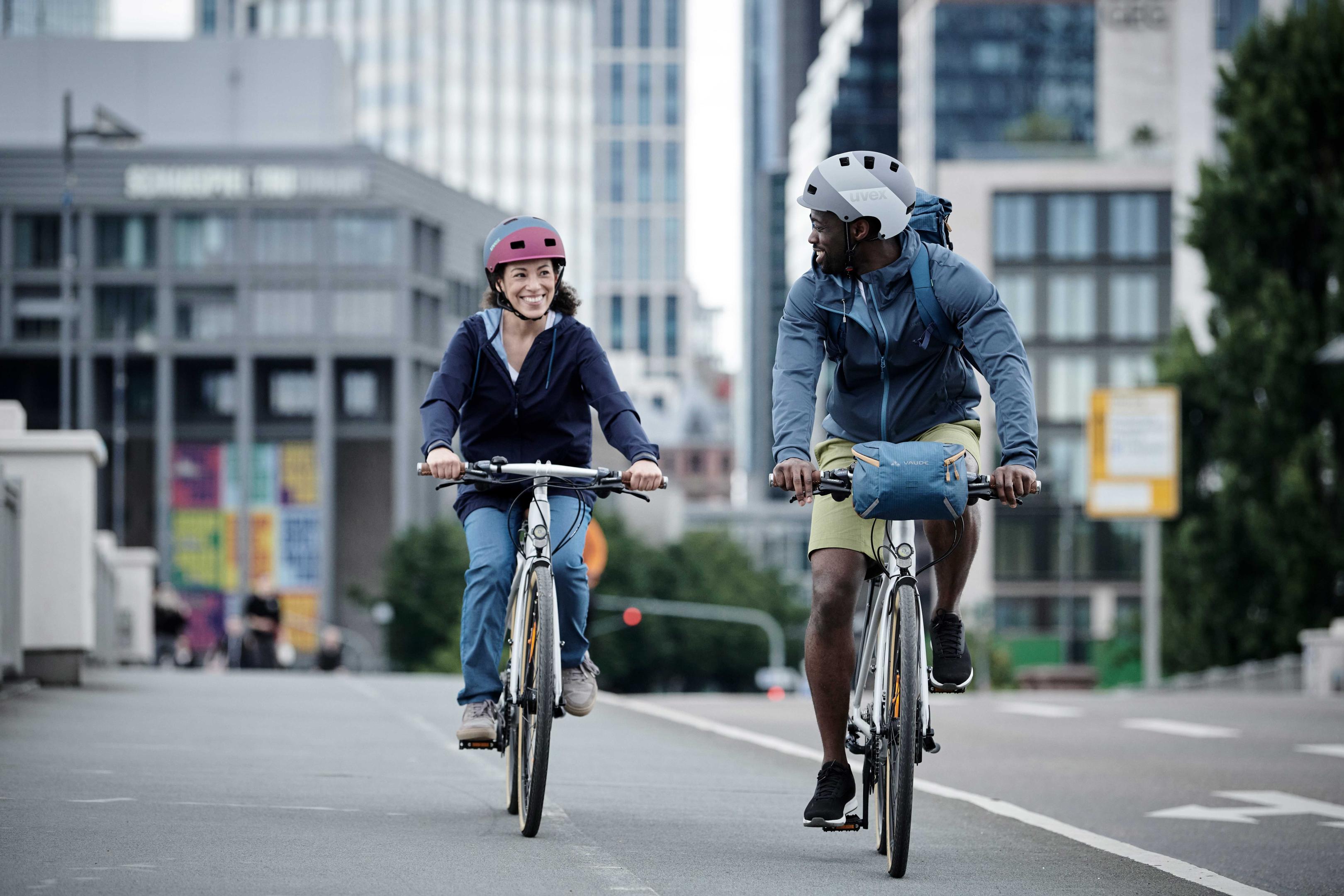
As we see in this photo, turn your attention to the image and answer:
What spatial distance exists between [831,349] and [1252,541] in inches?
1404

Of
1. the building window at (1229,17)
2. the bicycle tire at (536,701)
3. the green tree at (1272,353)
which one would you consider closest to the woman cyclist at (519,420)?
the bicycle tire at (536,701)

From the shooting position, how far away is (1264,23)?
4031 cm

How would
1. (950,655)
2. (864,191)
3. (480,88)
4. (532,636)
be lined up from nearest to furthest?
(864,191) < (950,655) < (532,636) < (480,88)

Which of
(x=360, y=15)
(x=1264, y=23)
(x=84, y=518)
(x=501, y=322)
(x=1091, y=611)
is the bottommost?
(x=1091, y=611)

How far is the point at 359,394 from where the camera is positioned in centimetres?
10362

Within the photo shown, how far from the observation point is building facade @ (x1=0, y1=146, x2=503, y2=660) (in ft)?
334

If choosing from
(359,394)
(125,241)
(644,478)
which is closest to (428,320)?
(359,394)

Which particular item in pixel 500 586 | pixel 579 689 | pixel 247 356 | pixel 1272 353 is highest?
pixel 247 356

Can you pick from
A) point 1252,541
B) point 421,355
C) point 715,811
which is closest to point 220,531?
point 421,355

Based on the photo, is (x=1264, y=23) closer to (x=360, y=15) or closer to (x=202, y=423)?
(x=202, y=423)

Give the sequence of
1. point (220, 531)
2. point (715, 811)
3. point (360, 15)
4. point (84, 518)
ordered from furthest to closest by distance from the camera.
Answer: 1. point (360, 15)
2. point (220, 531)
3. point (84, 518)
4. point (715, 811)

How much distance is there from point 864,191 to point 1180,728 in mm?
9077

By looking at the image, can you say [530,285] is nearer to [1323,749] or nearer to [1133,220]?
[1323,749]

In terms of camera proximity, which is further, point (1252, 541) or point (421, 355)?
point (421, 355)
